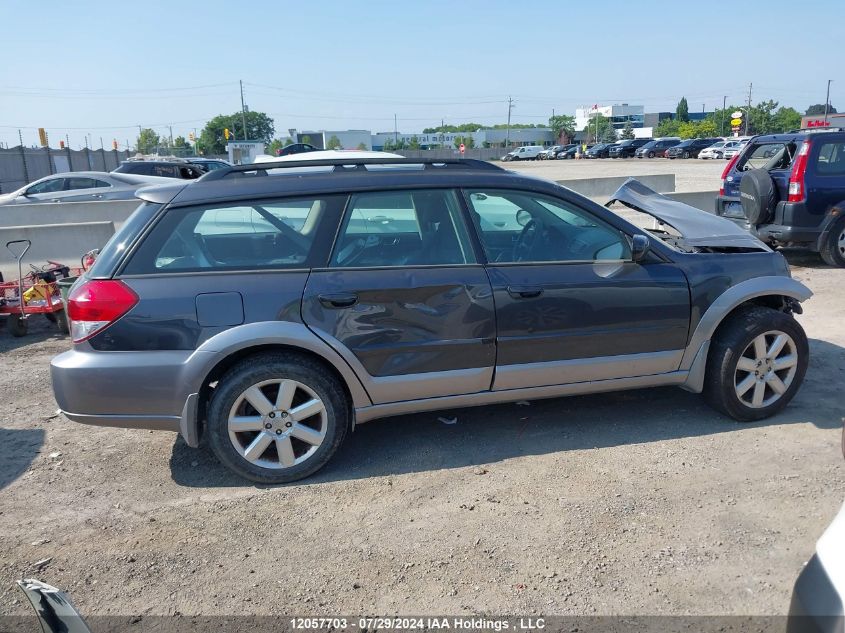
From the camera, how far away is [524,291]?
4.05 m

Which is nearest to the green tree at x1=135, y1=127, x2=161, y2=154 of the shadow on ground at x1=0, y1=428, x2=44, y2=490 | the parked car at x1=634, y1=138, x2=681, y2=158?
the parked car at x1=634, y1=138, x2=681, y2=158

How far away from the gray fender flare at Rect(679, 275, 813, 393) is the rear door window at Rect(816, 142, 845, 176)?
5496 millimetres

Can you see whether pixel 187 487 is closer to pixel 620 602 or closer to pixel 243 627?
pixel 243 627

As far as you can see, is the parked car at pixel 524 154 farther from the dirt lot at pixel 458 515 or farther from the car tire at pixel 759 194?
the dirt lot at pixel 458 515

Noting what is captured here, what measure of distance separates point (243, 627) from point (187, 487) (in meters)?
1.36

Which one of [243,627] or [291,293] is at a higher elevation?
[291,293]

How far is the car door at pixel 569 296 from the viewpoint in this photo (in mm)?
4082

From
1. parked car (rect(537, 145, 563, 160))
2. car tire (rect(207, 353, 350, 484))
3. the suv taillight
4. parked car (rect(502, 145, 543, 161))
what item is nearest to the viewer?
the suv taillight

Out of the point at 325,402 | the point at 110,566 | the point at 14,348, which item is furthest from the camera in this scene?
the point at 14,348

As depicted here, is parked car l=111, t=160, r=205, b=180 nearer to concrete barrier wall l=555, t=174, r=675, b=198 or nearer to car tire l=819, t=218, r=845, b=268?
concrete barrier wall l=555, t=174, r=675, b=198

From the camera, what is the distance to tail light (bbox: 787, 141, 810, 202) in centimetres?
888

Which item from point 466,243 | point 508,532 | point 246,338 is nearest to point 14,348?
point 246,338

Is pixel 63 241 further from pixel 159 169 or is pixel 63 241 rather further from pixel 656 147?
pixel 656 147

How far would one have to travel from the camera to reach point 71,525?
11.8ft
